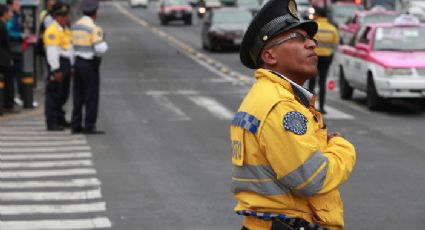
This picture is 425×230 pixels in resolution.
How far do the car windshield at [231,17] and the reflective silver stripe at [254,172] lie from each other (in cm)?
3510

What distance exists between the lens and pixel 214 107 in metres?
20.4

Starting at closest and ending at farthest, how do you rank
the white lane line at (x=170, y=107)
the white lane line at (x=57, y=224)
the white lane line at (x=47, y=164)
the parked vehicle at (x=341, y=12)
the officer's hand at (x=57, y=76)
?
the white lane line at (x=57, y=224), the white lane line at (x=47, y=164), the officer's hand at (x=57, y=76), the white lane line at (x=170, y=107), the parked vehicle at (x=341, y=12)

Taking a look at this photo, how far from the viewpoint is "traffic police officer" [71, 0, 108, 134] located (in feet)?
51.8

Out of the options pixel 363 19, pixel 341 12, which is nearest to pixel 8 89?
pixel 363 19

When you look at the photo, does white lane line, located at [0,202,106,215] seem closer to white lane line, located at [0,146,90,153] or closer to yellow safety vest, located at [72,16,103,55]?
white lane line, located at [0,146,90,153]

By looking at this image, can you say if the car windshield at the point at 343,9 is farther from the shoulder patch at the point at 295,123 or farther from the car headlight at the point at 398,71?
the shoulder patch at the point at 295,123

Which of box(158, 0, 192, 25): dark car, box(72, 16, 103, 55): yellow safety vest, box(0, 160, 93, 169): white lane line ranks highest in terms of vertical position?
box(72, 16, 103, 55): yellow safety vest

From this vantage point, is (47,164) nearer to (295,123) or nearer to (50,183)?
(50,183)

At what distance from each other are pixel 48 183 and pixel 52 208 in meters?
1.47

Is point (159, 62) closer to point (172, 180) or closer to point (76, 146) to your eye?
point (76, 146)

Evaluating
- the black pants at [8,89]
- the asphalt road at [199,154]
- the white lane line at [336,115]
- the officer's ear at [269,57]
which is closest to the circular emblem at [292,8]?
the officer's ear at [269,57]

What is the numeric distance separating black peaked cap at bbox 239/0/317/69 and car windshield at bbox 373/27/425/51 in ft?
51.4

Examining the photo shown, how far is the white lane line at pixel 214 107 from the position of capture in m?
19.0

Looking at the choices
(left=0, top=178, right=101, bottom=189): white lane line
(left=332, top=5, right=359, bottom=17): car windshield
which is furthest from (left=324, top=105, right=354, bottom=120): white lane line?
(left=332, top=5, right=359, bottom=17): car windshield
